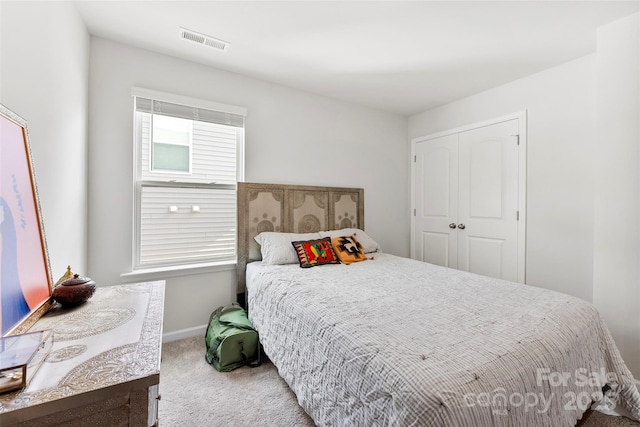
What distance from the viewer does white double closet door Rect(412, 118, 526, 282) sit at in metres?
2.89

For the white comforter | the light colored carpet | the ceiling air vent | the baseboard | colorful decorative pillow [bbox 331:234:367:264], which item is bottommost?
the light colored carpet

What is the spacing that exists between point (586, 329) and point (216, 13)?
2.93 metres

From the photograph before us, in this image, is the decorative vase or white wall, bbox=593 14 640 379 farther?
white wall, bbox=593 14 640 379

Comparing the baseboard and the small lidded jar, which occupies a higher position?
the small lidded jar

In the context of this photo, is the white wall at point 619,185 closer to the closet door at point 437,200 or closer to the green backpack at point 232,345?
the closet door at point 437,200

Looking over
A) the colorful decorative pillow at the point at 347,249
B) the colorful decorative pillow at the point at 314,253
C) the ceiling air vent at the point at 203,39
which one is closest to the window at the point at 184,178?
the ceiling air vent at the point at 203,39

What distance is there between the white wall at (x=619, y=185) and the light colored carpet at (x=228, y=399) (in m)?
0.69

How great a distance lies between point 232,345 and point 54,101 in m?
1.89

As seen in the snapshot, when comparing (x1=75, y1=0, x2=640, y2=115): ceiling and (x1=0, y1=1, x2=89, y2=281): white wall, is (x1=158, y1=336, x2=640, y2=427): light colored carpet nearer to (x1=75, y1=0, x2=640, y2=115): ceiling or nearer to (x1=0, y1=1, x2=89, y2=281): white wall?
(x1=0, y1=1, x2=89, y2=281): white wall

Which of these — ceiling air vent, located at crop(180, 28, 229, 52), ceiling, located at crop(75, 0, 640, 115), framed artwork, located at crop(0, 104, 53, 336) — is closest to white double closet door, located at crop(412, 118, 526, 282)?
ceiling, located at crop(75, 0, 640, 115)

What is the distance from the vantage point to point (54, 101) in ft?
4.98

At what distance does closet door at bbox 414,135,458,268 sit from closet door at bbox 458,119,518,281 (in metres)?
0.09

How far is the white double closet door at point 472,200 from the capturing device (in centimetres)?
289

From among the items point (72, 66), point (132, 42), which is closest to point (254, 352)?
point (72, 66)
